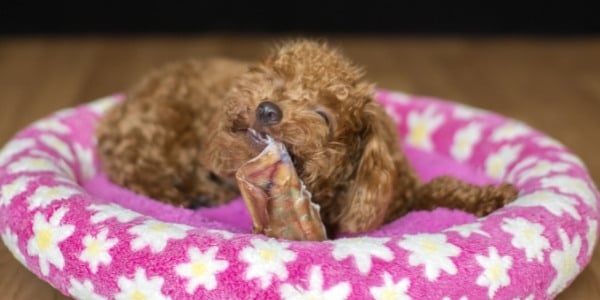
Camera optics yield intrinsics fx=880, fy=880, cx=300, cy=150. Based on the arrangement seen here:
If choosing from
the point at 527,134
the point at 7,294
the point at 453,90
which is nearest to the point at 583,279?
the point at 527,134

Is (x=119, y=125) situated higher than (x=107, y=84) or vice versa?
(x=119, y=125)

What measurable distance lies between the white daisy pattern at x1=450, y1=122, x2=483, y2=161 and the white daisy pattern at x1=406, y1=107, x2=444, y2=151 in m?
0.08

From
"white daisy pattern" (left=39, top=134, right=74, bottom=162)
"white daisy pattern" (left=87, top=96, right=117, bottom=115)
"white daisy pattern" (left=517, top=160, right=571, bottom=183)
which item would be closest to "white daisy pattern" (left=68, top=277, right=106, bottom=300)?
"white daisy pattern" (left=39, top=134, right=74, bottom=162)

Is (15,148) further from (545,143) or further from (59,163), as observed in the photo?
(545,143)

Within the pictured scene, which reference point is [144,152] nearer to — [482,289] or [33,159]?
[33,159]

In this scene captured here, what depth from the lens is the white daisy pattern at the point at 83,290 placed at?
158cm

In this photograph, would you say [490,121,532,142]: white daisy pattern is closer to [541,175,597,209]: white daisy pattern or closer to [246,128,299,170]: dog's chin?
[541,175,597,209]: white daisy pattern

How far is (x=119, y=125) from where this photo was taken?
216 centimetres

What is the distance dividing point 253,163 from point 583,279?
827 mm

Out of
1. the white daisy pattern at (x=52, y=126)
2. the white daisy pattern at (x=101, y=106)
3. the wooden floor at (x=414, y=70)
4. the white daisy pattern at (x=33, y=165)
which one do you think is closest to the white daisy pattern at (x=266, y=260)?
the white daisy pattern at (x=33, y=165)

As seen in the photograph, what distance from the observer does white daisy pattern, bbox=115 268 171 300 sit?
150 centimetres

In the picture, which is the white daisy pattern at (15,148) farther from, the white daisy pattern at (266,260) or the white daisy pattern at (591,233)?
the white daisy pattern at (591,233)

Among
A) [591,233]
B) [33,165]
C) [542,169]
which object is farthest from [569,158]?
[33,165]

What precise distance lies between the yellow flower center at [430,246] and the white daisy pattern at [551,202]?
0.99 ft
